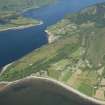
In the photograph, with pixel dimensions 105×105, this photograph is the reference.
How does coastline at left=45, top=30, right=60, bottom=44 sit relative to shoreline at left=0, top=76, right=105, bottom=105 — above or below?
below

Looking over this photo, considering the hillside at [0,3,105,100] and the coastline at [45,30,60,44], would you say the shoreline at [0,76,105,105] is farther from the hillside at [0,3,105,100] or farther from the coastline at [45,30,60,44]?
the coastline at [45,30,60,44]

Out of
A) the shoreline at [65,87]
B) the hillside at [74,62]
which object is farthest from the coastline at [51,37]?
the shoreline at [65,87]

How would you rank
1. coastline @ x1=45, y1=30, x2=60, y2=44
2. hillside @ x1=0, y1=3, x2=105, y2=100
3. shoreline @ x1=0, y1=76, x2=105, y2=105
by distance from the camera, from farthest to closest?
1. coastline @ x1=45, y1=30, x2=60, y2=44
2. hillside @ x1=0, y1=3, x2=105, y2=100
3. shoreline @ x1=0, y1=76, x2=105, y2=105

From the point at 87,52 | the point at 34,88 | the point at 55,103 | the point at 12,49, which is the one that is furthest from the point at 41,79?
the point at 12,49

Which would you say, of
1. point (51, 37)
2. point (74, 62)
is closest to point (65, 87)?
point (74, 62)

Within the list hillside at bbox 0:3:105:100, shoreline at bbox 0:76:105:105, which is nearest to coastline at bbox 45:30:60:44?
hillside at bbox 0:3:105:100

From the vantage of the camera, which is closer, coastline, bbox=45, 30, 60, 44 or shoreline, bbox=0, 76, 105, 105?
shoreline, bbox=0, 76, 105, 105

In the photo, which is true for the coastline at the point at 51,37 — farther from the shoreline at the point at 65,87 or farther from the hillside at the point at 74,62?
the shoreline at the point at 65,87

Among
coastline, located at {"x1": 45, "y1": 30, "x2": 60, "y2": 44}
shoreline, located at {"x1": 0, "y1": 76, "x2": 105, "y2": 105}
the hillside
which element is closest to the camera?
shoreline, located at {"x1": 0, "y1": 76, "x2": 105, "y2": 105}
